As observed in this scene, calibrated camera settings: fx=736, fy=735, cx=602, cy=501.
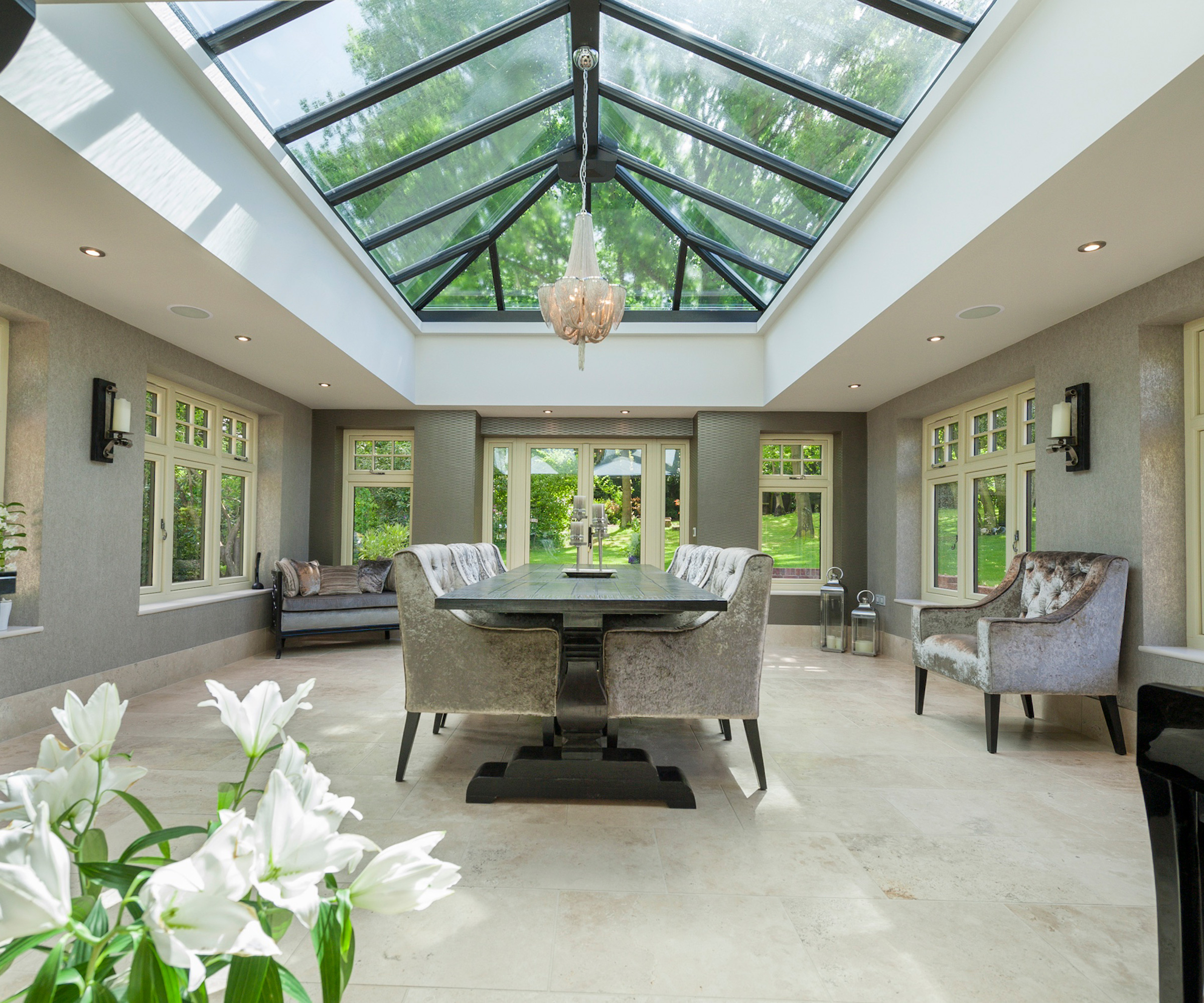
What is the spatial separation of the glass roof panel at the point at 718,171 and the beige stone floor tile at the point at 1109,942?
374 cm

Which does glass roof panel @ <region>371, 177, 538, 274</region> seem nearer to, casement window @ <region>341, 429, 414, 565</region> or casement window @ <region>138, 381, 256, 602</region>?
casement window @ <region>138, 381, 256, 602</region>

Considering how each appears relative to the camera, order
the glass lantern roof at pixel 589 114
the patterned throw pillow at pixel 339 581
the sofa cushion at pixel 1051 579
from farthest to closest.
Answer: the patterned throw pillow at pixel 339 581 < the sofa cushion at pixel 1051 579 < the glass lantern roof at pixel 589 114

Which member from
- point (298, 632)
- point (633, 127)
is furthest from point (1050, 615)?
point (298, 632)

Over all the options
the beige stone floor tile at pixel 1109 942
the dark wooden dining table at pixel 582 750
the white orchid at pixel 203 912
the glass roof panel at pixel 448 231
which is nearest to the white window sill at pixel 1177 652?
the beige stone floor tile at pixel 1109 942

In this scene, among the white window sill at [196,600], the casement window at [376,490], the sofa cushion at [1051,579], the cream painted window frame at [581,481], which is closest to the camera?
the sofa cushion at [1051,579]

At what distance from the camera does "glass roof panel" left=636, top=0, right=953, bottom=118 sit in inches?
125

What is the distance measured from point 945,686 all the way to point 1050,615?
1.63 metres

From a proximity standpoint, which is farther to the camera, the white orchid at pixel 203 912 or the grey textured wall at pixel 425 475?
the grey textured wall at pixel 425 475

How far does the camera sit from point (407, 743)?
2.78 m

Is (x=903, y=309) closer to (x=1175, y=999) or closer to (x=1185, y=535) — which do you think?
(x=1185, y=535)

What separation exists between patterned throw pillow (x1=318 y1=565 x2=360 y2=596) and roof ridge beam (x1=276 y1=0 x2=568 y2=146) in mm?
3562

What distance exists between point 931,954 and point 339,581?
215 inches

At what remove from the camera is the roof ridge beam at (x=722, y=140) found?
4.31 meters

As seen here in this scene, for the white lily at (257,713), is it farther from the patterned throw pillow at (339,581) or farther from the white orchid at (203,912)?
the patterned throw pillow at (339,581)
